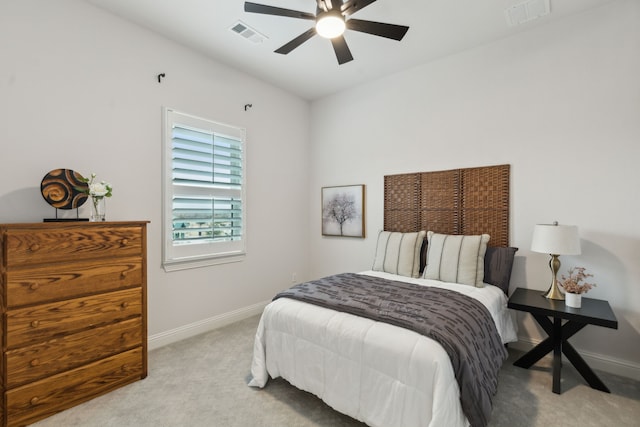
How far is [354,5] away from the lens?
1.97 meters

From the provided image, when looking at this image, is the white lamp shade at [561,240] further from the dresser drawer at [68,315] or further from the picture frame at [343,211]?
the dresser drawer at [68,315]

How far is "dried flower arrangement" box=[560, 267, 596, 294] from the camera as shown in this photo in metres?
2.26

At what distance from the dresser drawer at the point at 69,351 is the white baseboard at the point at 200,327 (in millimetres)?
600

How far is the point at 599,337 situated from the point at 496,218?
4.09 feet

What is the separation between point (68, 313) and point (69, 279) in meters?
0.22

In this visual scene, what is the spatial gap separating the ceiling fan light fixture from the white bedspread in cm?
198

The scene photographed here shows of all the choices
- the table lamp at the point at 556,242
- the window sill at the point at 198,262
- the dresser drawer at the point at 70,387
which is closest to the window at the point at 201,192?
the window sill at the point at 198,262

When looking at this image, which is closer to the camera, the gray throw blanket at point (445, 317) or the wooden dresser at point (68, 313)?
the gray throw blanket at point (445, 317)

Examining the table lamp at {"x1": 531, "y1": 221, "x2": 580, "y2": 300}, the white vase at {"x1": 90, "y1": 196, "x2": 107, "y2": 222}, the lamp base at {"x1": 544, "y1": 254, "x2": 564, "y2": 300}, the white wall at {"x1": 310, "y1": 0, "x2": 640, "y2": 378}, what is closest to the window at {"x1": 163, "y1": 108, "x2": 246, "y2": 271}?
the white vase at {"x1": 90, "y1": 196, "x2": 107, "y2": 222}

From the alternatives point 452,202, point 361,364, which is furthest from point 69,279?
point 452,202

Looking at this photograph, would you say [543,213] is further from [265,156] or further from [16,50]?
[16,50]

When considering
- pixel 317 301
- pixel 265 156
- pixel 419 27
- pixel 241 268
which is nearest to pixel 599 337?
pixel 317 301

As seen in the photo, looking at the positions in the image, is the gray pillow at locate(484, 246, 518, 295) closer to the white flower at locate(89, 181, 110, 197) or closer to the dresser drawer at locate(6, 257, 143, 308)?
the dresser drawer at locate(6, 257, 143, 308)

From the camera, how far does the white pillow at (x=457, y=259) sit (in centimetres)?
271
